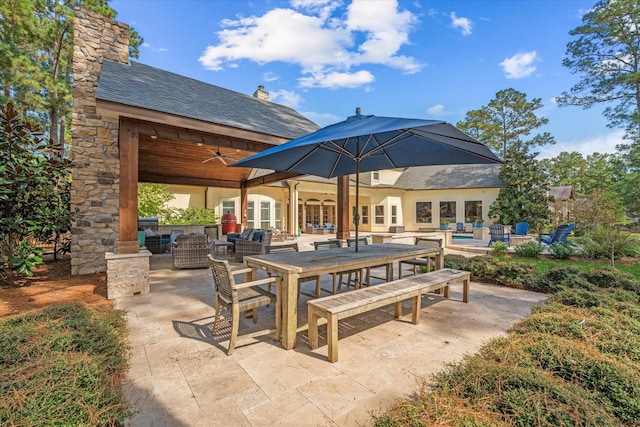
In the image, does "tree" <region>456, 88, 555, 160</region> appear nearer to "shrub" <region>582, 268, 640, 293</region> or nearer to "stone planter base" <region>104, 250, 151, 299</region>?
"shrub" <region>582, 268, 640, 293</region>

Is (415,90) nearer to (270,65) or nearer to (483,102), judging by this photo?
(270,65)

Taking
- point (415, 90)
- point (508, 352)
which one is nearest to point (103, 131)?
point (508, 352)

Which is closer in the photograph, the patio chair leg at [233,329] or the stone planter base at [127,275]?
the patio chair leg at [233,329]

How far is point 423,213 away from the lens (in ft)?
65.0

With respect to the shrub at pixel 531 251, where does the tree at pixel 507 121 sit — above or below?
above

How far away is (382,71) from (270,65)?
228 inches

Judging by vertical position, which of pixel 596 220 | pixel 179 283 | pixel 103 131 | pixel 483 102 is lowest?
pixel 179 283

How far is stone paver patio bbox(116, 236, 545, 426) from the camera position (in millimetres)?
1968

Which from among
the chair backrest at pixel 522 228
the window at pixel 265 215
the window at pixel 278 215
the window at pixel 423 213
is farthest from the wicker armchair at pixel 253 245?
the window at pixel 423 213

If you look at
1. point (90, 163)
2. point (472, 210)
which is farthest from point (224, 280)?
point (472, 210)

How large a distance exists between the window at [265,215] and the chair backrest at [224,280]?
12409mm

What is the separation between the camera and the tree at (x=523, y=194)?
628 inches

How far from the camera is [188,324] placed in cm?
359

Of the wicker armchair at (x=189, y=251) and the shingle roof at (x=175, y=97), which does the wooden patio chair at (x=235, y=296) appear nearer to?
the shingle roof at (x=175, y=97)
